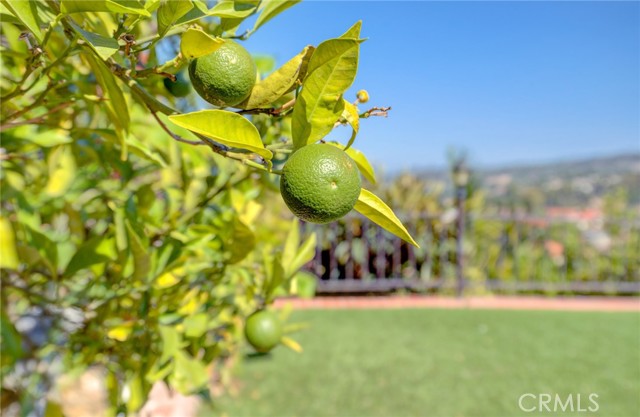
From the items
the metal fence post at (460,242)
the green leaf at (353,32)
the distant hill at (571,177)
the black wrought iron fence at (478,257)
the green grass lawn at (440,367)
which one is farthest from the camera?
the distant hill at (571,177)

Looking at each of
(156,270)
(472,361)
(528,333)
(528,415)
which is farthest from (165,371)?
(528,333)

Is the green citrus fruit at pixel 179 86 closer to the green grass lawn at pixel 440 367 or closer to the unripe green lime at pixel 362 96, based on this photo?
the unripe green lime at pixel 362 96

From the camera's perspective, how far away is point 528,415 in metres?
3.22

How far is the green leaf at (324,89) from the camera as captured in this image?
1.68ft

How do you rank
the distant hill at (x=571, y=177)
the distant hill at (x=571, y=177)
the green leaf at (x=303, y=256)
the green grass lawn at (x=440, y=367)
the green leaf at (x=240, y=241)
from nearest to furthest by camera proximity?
1. the green leaf at (x=240, y=241)
2. the green leaf at (x=303, y=256)
3. the green grass lawn at (x=440, y=367)
4. the distant hill at (x=571, y=177)
5. the distant hill at (x=571, y=177)

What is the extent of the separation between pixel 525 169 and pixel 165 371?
79935 mm

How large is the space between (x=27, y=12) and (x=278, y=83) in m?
0.26

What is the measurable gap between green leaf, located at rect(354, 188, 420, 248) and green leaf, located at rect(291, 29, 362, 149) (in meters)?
0.08

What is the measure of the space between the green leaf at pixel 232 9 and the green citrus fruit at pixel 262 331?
0.66 metres

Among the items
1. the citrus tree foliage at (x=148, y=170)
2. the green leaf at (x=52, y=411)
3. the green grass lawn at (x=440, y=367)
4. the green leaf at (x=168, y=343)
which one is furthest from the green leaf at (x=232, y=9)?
the green grass lawn at (x=440, y=367)

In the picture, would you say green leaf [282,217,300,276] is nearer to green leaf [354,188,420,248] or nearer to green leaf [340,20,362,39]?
green leaf [354,188,420,248]

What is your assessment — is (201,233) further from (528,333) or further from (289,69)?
(528,333)

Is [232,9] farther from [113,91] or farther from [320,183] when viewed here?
[320,183]

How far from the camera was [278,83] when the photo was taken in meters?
0.59
